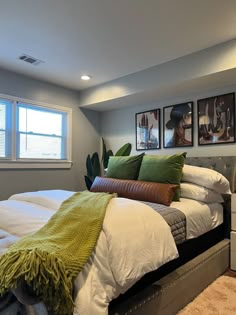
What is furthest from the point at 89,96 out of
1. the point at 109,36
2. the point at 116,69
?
the point at 109,36

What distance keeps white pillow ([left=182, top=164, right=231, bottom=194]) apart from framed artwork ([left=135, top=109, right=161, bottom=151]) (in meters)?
1.22

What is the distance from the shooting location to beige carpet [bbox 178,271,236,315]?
168cm

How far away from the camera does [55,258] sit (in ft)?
3.29

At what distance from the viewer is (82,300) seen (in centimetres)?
102

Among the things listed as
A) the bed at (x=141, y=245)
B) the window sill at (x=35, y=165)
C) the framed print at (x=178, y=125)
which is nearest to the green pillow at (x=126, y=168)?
the bed at (x=141, y=245)

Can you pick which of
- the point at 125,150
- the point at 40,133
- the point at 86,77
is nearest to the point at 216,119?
the point at 125,150

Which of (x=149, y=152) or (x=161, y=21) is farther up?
(x=161, y=21)

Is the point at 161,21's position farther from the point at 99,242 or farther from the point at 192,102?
the point at 99,242

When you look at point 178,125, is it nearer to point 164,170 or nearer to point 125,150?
point 125,150

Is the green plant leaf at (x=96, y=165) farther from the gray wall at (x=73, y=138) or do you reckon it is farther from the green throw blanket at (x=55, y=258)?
the green throw blanket at (x=55, y=258)

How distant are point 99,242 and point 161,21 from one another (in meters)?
1.96

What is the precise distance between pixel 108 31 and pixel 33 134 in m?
1.99

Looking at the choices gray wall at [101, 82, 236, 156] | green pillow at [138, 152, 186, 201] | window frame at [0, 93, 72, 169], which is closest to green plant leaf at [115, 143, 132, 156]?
gray wall at [101, 82, 236, 156]

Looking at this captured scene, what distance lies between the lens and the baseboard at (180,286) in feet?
4.35
